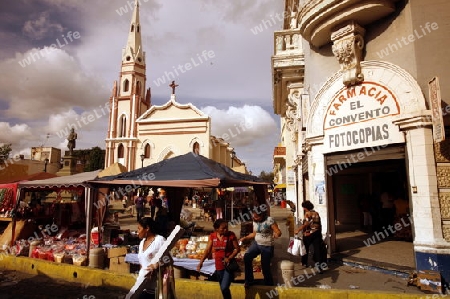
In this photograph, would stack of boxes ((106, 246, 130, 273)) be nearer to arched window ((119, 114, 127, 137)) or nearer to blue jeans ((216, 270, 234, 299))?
blue jeans ((216, 270, 234, 299))

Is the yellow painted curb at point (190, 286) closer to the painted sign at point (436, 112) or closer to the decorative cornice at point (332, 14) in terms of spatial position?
the painted sign at point (436, 112)

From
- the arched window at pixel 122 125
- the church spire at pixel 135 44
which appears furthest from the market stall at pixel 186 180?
the church spire at pixel 135 44

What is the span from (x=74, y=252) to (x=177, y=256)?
3502mm

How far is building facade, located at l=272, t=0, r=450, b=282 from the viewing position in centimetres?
614

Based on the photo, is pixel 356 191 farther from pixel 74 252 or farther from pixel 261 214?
pixel 74 252

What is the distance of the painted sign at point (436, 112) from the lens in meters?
5.66

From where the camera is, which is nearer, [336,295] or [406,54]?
[336,295]

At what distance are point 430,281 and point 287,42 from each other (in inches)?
367

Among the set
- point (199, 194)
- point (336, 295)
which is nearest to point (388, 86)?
point (336, 295)

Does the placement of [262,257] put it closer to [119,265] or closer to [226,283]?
[226,283]

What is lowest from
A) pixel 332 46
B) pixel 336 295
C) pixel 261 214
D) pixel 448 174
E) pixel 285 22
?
pixel 336 295

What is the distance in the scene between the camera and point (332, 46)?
8320mm

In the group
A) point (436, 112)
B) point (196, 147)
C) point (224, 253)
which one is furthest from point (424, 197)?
point (196, 147)

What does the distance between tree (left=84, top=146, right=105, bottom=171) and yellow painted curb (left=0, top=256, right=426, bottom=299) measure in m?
61.8
